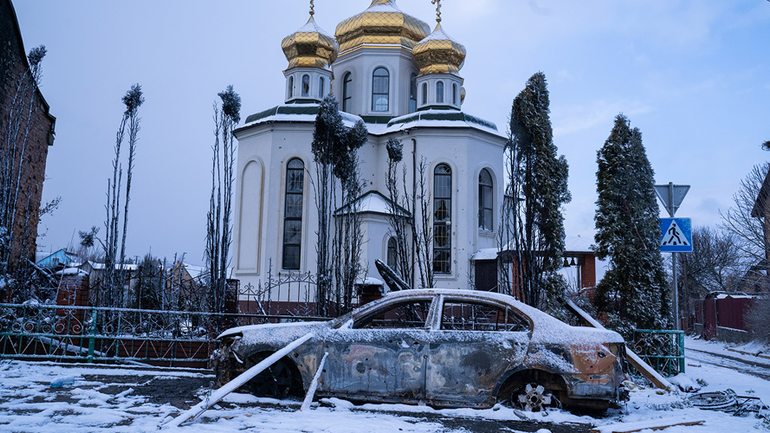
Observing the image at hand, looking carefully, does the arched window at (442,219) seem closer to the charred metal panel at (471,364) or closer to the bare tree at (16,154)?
the bare tree at (16,154)

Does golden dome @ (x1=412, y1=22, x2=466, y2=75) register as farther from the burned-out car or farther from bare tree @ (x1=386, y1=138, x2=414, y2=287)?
the burned-out car

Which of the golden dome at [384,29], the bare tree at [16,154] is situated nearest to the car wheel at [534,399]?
the bare tree at [16,154]

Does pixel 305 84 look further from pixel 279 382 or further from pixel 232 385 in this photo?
pixel 232 385

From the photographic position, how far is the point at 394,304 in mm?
6945

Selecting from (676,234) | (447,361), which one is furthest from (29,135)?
(676,234)

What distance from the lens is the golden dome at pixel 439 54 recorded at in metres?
25.8

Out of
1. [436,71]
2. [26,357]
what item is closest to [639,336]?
[26,357]

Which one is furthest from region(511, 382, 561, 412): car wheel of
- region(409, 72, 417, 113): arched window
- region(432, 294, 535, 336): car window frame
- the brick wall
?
region(409, 72, 417, 113): arched window

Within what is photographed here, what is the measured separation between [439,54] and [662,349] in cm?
1907

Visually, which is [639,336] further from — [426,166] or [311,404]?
[426,166]

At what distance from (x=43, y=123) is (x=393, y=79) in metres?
15.3

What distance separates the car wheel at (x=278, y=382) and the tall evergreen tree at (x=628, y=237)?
6132 millimetres

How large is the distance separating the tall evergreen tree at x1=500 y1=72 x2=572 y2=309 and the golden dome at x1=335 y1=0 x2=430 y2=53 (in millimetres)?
16480

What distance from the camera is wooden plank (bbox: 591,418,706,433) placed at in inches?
219
